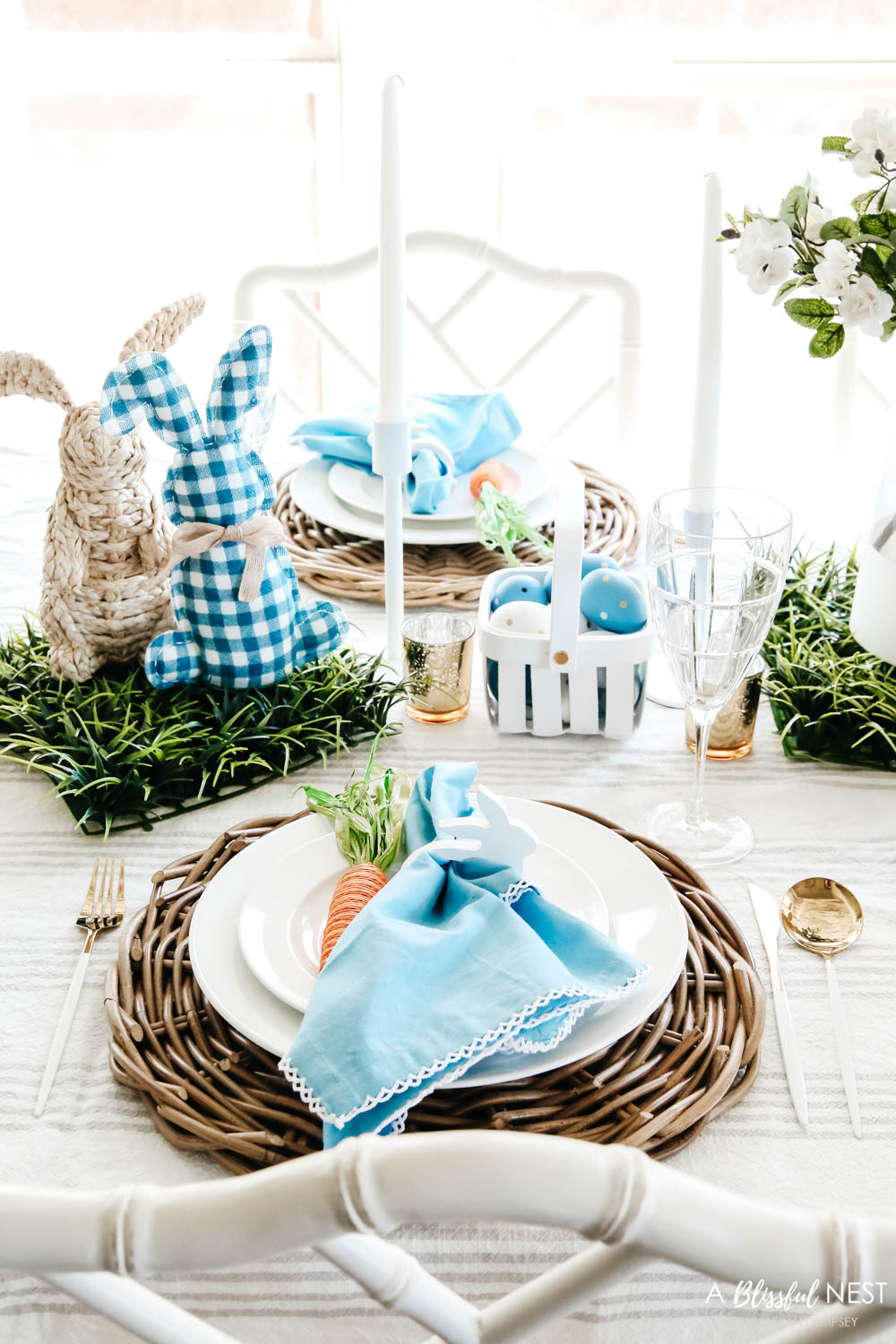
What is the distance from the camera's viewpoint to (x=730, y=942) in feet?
2.45

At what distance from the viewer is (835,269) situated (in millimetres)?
816

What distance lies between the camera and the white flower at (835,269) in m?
0.81

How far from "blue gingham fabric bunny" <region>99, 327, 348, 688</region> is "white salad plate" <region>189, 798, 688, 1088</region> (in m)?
0.22

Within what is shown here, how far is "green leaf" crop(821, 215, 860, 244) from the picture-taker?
2.72 feet

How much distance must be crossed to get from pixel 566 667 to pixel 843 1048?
382 millimetres

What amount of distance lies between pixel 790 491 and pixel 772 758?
0.58 metres

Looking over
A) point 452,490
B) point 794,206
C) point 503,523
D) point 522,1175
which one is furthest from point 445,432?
point 522,1175

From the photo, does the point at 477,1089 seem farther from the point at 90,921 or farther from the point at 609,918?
the point at 90,921

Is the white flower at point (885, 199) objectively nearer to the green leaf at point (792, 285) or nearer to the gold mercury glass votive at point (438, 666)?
the green leaf at point (792, 285)

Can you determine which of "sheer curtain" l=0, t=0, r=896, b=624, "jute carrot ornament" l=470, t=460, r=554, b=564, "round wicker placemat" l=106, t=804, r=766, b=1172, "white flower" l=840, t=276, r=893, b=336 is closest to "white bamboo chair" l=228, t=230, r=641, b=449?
"jute carrot ornament" l=470, t=460, r=554, b=564

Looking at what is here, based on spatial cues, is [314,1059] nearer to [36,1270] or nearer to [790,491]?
[36,1270]

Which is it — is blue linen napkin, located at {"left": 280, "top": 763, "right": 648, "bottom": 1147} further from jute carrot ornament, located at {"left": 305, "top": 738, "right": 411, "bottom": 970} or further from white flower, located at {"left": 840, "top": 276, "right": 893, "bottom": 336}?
white flower, located at {"left": 840, "top": 276, "right": 893, "bottom": 336}

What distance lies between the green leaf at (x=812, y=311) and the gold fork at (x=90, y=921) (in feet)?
1.96

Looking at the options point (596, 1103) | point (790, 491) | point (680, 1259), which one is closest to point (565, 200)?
point (790, 491)
